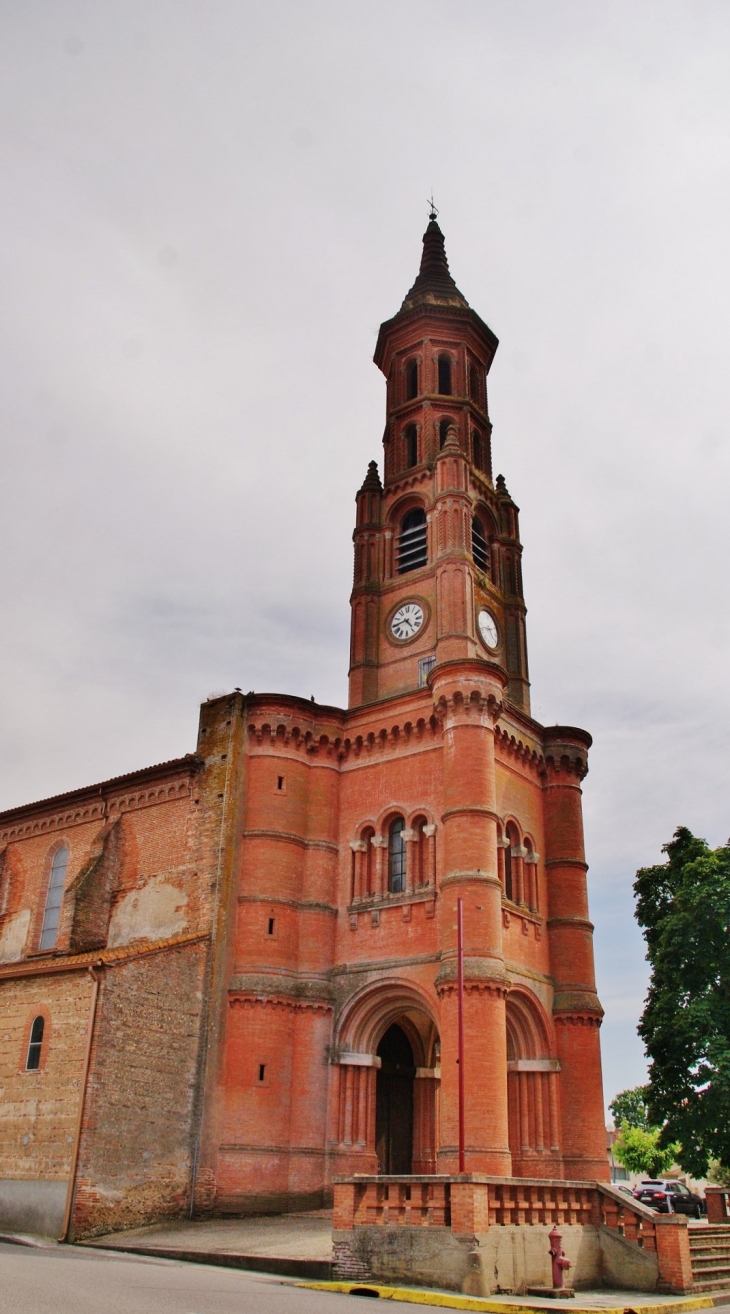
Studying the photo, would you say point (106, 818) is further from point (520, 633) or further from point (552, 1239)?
point (552, 1239)

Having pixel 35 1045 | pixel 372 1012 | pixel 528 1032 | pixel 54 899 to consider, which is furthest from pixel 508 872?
pixel 54 899

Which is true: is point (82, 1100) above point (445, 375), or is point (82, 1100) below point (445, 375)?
below

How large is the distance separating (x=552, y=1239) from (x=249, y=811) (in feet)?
45.8

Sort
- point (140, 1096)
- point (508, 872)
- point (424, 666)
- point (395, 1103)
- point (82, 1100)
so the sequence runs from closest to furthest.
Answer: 1. point (82, 1100)
2. point (140, 1096)
3. point (508, 872)
4. point (395, 1103)
5. point (424, 666)

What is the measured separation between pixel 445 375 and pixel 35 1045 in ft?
85.2

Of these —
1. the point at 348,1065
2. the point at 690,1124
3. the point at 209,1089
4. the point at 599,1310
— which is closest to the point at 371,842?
the point at 348,1065

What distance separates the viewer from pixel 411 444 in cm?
3697

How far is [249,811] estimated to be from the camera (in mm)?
29172

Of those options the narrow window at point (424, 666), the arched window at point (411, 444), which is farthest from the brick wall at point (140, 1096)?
the arched window at point (411, 444)

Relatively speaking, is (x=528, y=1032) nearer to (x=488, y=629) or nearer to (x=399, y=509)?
(x=488, y=629)

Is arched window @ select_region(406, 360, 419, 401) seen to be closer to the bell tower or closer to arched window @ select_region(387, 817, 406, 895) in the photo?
the bell tower

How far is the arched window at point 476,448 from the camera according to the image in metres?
36.8

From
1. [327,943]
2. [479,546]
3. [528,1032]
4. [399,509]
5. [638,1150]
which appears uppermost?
[399,509]

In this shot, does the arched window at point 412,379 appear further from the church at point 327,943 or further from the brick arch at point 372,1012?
the brick arch at point 372,1012
